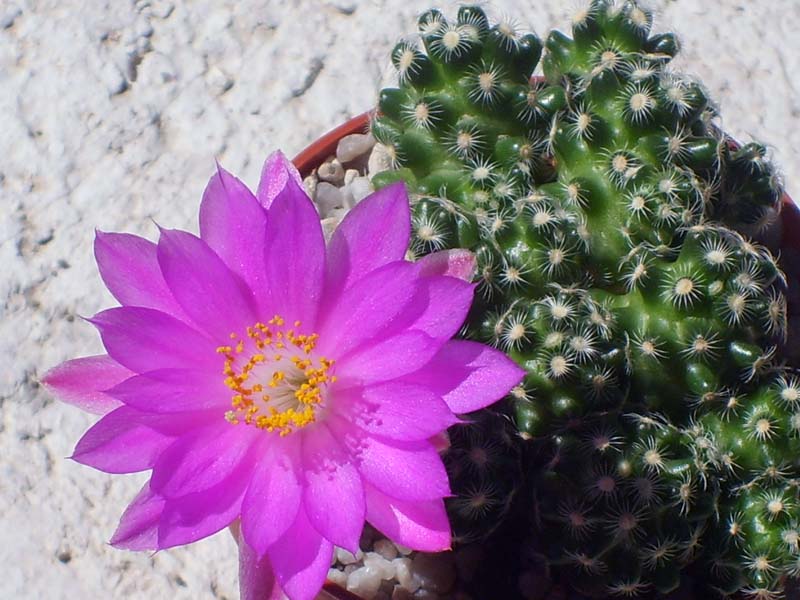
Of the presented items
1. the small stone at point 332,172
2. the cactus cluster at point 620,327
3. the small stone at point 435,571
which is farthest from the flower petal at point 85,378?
the small stone at point 332,172

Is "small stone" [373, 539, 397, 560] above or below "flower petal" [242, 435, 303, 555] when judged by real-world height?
below

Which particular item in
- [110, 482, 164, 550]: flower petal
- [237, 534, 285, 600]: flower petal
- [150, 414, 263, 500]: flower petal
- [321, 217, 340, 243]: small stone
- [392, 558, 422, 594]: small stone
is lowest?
[392, 558, 422, 594]: small stone

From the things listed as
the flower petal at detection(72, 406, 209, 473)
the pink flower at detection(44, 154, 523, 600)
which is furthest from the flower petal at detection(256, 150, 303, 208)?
the flower petal at detection(72, 406, 209, 473)

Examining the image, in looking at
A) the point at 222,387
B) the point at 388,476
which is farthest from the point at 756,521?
the point at 222,387

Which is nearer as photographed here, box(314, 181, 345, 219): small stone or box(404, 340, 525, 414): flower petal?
box(404, 340, 525, 414): flower petal

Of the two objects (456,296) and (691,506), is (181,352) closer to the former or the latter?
(456,296)

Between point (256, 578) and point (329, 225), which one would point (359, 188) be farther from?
point (256, 578)

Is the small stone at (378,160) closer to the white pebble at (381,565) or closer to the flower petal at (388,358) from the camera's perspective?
the flower petal at (388,358)

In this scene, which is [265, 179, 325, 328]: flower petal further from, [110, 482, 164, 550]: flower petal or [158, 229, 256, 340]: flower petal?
[110, 482, 164, 550]: flower petal
